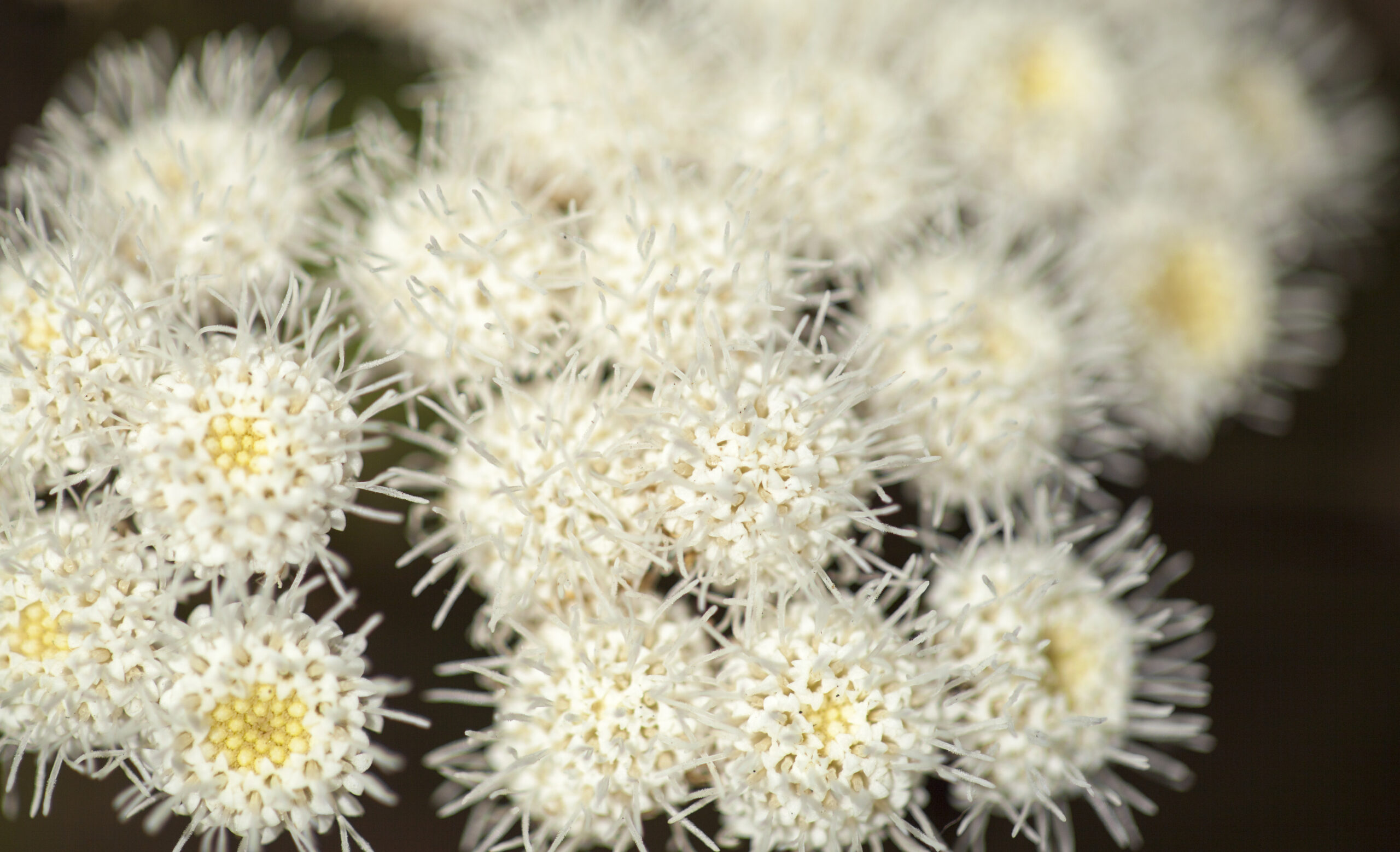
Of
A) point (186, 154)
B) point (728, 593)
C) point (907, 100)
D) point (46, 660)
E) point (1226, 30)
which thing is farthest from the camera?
point (1226, 30)

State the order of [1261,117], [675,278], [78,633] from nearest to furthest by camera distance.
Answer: [78,633], [675,278], [1261,117]

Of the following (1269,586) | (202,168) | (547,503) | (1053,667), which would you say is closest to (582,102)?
(202,168)

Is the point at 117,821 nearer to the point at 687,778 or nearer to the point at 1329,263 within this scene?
the point at 687,778

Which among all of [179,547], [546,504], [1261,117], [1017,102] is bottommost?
[179,547]

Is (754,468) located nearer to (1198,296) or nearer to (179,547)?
(179,547)

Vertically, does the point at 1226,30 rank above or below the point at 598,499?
above

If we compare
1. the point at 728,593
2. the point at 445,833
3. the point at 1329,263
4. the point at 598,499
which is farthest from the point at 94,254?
the point at 1329,263

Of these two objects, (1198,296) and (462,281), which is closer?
(462,281)

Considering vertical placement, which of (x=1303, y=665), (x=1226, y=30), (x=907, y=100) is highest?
(x=1226, y=30)

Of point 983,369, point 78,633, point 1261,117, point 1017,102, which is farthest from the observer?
point 1261,117
